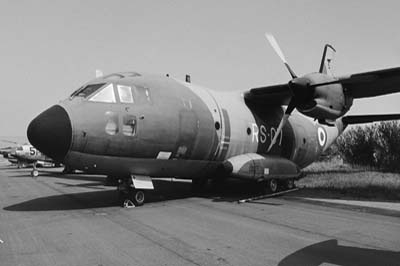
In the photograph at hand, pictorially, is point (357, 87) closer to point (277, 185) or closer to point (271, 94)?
point (271, 94)

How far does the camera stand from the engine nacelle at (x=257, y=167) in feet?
38.5

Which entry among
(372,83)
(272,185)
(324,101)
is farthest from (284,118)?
(372,83)

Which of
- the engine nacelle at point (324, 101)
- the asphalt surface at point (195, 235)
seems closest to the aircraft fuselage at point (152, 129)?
the asphalt surface at point (195, 235)

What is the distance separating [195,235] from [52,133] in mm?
4249

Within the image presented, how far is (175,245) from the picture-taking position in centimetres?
571

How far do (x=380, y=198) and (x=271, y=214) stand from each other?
4980mm

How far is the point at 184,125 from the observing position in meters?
10.5

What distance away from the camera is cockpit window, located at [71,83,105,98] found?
9.37 m

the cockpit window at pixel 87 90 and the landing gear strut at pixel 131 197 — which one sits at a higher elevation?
the cockpit window at pixel 87 90

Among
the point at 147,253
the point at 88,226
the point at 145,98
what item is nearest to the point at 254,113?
the point at 145,98

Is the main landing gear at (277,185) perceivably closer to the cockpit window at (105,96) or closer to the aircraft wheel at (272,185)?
the aircraft wheel at (272,185)

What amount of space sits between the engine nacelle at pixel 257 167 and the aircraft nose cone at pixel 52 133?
18.1ft

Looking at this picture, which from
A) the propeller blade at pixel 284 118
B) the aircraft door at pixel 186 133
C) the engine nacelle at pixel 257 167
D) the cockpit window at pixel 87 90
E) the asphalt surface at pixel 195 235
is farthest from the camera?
the propeller blade at pixel 284 118

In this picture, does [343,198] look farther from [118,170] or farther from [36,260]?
[36,260]
